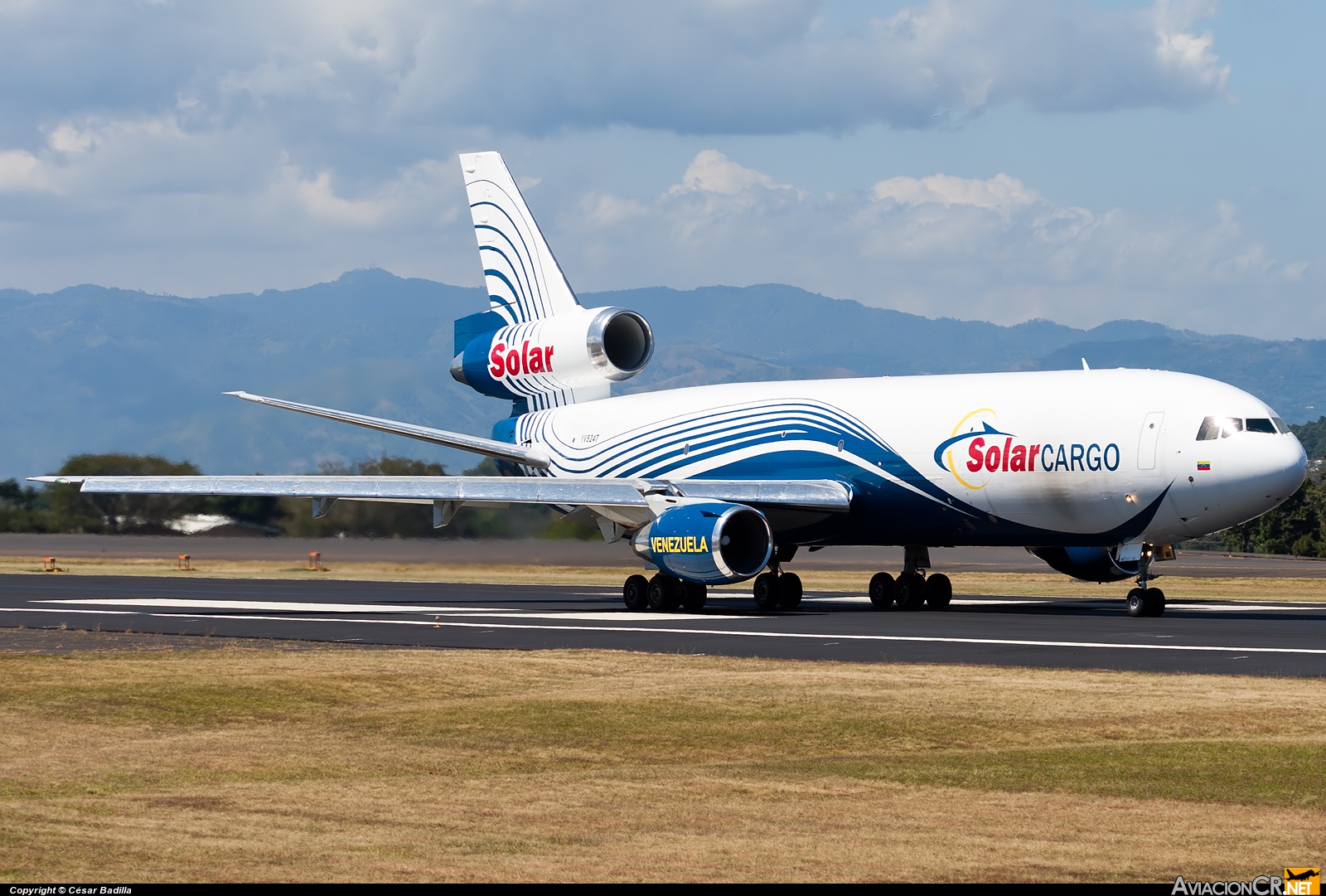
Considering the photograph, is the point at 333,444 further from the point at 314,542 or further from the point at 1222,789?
the point at 1222,789

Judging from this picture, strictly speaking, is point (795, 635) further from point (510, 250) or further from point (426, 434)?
point (510, 250)

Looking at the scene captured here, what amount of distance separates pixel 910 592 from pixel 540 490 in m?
8.09

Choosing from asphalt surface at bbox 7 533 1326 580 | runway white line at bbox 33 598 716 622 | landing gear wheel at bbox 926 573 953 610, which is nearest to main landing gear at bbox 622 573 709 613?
runway white line at bbox 33 598 716 622

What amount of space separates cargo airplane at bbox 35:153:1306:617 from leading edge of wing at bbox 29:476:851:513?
0.05 m

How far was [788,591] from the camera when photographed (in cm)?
3244

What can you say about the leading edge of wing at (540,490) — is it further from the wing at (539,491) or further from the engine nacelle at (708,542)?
the engine nacelle at (708,542)

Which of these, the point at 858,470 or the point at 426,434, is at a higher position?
the point at 426,434

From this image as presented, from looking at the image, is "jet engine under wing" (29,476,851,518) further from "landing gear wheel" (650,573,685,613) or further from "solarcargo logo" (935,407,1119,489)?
"solarcargo logo" (935,407,1119,489)

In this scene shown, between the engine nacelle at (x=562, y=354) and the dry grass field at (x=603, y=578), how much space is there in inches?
213

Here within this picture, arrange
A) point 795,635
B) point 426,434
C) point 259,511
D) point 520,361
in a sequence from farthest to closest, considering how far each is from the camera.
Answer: point 259,511 < point 520,361 < point 426,434 < point 795,635

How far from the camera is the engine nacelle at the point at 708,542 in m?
29.7

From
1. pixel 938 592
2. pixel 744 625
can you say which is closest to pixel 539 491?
pixel 744 625
